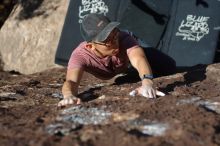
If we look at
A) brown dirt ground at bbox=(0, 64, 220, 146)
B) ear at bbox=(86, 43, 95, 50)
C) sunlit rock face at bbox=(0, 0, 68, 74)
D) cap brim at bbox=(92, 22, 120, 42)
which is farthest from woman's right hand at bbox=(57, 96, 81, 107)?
sunlit rock face at bbox=(0, 0, 68, 74)

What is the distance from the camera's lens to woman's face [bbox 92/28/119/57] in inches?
170

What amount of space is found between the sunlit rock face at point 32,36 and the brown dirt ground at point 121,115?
2.50 m

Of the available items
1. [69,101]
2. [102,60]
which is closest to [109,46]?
[102,60]

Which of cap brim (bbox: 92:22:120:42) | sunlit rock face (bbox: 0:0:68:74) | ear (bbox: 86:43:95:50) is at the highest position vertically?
cap brim (bbox: 92:22:120:42)

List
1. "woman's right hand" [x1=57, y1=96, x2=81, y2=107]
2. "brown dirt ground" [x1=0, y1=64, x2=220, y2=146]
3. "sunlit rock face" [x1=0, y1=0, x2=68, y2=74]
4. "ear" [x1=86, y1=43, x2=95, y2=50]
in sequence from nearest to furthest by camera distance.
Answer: "brown dirt ground" [x1=0, y1=64, x2=220, y2=146] → "woman's right hand" [x1=57, y1=96, x2=81, y2=107] → "ear" [x1=86, y1=43, x2=95, y2=50] → "sunlit rock face" [x1=0, y1=0, x2=68, y2=74]

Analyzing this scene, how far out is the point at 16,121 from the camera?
354cm

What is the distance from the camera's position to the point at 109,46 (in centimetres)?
445

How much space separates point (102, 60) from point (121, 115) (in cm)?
135

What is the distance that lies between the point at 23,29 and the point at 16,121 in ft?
14.6

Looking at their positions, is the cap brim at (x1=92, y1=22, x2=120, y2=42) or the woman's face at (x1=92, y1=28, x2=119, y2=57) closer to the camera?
the cap brim at (x1=92, y1=22, x2=120, y2=42)

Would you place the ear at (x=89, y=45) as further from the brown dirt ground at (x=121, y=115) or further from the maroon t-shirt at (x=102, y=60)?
the brown dirt ground at (x=121, y=115)

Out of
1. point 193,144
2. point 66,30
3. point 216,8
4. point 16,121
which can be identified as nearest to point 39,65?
point 66,30

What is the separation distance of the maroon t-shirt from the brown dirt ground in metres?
0.16

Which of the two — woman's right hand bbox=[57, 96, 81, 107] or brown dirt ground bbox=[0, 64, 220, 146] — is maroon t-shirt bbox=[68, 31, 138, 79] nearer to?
brown dirt ground bbox=[0, 64, 220, 146]
